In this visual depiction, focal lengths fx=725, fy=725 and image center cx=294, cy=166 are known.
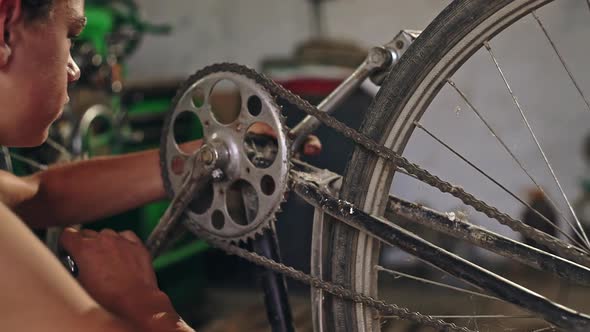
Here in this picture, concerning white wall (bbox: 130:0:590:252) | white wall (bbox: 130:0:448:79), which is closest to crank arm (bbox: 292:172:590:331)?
white wall (bbox: 130:0:590:252)

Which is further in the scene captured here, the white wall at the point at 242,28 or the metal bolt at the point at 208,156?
the white wall at the point at 242,28

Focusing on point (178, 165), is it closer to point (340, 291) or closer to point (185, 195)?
point (185, 195)

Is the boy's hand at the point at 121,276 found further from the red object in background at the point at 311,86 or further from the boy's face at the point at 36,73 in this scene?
the red object in background at the point at 311,86

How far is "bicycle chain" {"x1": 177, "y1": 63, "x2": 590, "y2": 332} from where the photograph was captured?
0.84 meters

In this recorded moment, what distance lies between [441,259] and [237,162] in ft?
1.04

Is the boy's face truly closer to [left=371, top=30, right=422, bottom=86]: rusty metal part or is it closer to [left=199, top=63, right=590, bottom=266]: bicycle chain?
[left=199, top=63, right=590, bottom=266]: bicycle chain

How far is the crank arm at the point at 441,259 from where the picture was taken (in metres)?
0.80

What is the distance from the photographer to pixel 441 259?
2.90ft

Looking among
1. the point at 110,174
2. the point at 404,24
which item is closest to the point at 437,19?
the point at 110,174

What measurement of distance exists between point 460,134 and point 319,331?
84.2 inches

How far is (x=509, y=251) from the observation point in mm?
877

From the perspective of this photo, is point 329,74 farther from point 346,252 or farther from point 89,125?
point 346,252

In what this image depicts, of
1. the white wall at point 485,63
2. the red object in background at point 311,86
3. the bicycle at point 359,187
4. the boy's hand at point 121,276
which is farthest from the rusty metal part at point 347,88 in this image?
the red object in background at point 311,86

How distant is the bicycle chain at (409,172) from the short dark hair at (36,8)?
277mm
